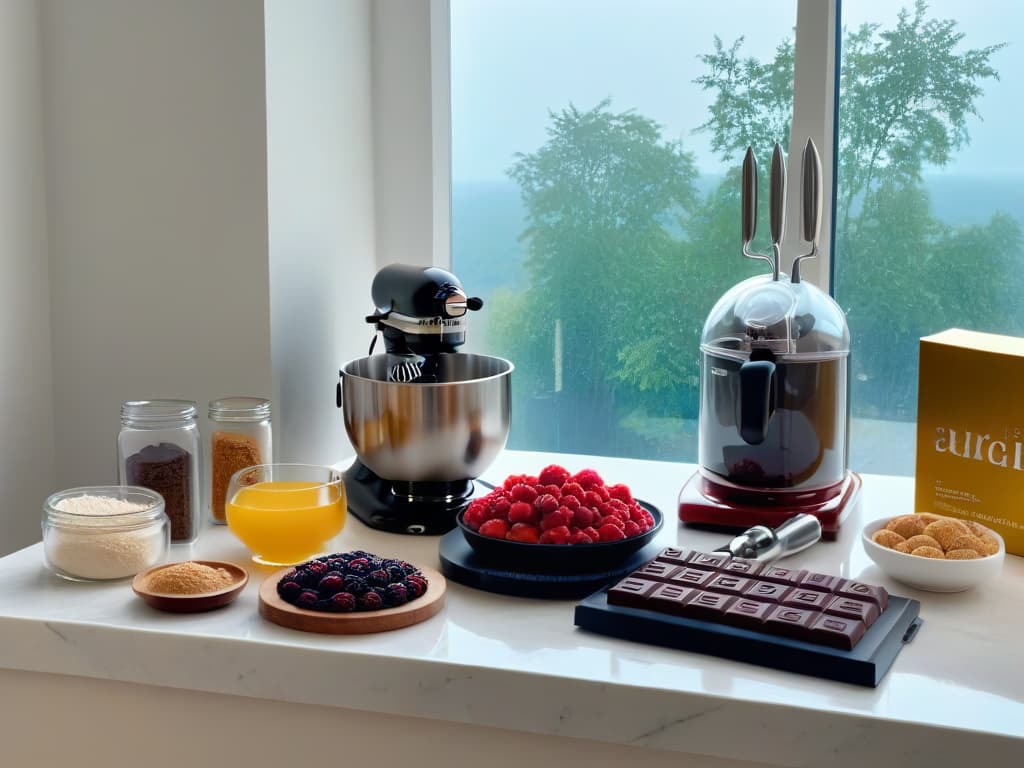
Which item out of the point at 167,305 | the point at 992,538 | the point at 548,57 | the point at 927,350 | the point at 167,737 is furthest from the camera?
the point at 548,57

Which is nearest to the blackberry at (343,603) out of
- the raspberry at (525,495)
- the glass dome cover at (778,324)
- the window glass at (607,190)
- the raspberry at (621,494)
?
the raspberry at (525,495)

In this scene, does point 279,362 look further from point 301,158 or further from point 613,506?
point 613,506

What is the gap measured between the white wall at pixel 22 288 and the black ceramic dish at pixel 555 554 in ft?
2.22

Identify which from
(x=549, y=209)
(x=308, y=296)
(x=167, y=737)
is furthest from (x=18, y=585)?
(x=549, y=209)

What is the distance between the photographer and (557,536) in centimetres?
110

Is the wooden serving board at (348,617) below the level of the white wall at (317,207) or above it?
below

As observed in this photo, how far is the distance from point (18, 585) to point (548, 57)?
108 cm

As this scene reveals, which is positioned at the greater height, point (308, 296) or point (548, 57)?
point (548, 57)

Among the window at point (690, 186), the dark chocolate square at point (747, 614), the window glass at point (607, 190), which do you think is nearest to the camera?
the dark chocolate square at point (747, 614)

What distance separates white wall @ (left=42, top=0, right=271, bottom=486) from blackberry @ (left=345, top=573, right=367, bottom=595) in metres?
0.49

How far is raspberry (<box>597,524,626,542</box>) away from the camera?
1.12 m

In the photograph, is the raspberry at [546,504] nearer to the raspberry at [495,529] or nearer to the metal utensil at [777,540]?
the raspberry at [495,529]

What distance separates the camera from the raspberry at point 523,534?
3.65ft

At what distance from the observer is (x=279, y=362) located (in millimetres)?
1466
